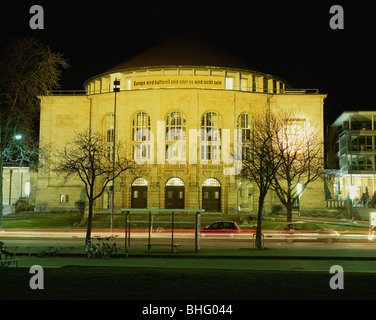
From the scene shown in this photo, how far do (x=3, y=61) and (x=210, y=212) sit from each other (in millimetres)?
28979

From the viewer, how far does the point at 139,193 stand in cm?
6150

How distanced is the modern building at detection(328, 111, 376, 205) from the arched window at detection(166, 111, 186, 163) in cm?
2630

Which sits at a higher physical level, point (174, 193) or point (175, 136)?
point (175, 136)

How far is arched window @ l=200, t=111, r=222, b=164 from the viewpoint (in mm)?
60219

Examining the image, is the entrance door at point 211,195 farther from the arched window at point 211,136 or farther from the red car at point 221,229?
the red car at point 221,229

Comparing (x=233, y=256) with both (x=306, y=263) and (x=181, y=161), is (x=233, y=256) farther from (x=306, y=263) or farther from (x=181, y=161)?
(x=181, y=161)

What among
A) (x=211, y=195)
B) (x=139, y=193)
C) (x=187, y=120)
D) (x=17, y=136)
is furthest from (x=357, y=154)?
(x=17, y=136)

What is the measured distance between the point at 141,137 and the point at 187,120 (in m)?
5.86

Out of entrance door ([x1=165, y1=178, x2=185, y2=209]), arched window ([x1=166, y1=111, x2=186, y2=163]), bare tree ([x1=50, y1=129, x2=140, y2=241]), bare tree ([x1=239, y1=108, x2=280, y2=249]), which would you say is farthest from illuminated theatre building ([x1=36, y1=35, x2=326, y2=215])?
bare tree ([x1=239, y1=108, x2=280, y2=249])

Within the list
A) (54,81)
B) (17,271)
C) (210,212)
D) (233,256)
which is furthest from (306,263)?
(210,212)

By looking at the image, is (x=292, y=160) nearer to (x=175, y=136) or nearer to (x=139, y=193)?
(x=175, y=136)

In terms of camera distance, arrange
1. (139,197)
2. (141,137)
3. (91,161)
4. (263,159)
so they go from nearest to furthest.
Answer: (91,161), (263,159), (141,137), (139,197)

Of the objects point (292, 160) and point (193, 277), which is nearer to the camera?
point (193, 277)

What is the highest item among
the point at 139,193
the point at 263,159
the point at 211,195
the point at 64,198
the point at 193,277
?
the point at 263,159
